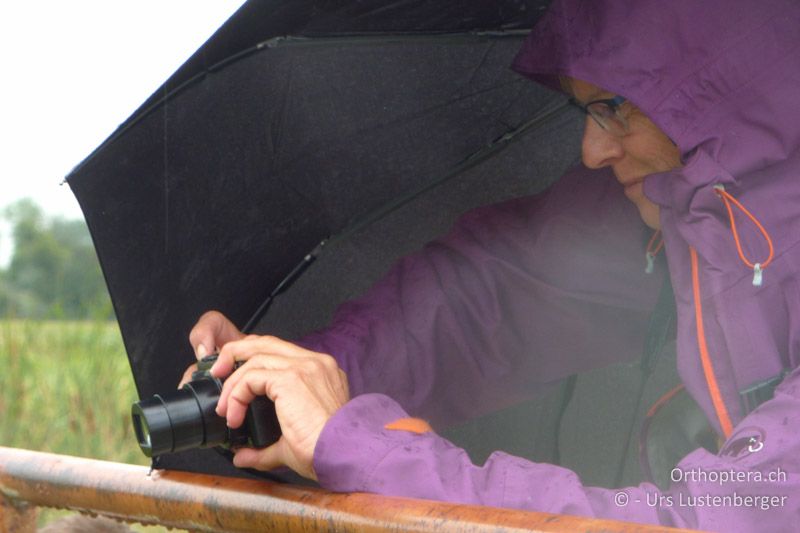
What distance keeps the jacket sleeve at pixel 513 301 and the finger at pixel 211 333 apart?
211mm

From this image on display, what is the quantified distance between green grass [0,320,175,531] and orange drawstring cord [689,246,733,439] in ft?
9.86

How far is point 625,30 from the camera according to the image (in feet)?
5.71

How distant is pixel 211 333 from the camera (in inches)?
75.7

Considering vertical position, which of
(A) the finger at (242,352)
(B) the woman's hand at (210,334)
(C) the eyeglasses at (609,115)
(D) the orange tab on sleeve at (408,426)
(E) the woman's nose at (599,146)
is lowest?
(D) the orange tab on sleeve at (408,426)

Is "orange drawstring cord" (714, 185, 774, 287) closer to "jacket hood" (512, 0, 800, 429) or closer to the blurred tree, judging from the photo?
"jacket hood" (512, 0, 800, 429)

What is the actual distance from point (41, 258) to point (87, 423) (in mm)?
2560

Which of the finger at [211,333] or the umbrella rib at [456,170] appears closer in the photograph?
the finger at [211,333]

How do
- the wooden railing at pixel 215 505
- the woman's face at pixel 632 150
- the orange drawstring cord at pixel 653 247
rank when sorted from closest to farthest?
the wooden railing at pixel 215 505 → the woman's face at pixel 632 150 → the orange drawstring cord at pixel 653 247

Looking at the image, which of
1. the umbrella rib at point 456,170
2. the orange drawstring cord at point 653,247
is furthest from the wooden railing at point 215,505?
the orange drawstring cord at point 653,247

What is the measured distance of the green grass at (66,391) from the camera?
4453mm

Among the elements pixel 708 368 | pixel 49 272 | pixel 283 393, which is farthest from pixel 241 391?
pixel 49 272

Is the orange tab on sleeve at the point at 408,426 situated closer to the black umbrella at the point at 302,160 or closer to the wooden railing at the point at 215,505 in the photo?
the wooden railing at the point at 215,505

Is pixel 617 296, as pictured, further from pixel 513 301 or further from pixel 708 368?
pixel 708 368

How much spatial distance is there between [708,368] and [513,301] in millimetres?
603
